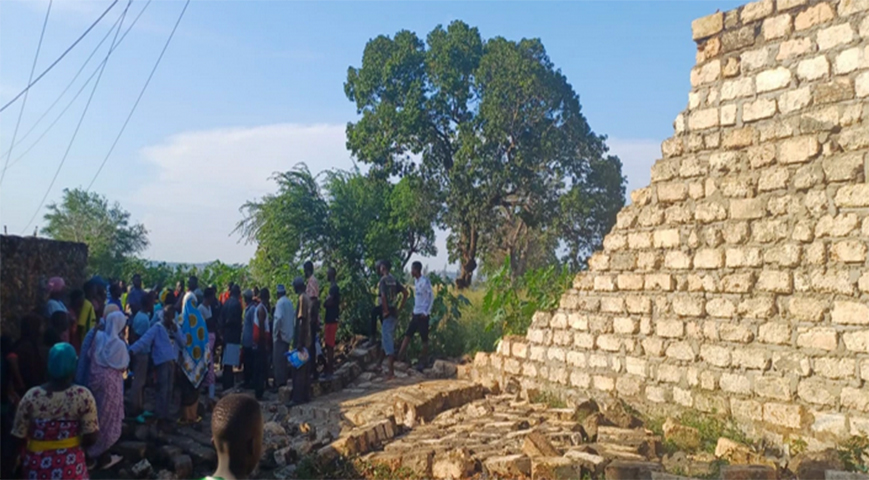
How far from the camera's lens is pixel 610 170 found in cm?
2911

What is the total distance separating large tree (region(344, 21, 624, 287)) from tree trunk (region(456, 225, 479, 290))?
4cm

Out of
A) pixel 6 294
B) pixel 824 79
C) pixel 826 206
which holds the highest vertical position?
pixel 824 79

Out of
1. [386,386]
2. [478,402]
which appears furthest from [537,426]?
[386,386]

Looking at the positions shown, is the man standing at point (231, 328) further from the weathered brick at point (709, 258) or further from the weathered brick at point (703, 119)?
the weathered brick at point (703, 119)

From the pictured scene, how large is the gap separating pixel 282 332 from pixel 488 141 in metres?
19.5

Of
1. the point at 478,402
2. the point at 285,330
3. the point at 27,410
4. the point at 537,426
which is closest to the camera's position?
the point at 27,410

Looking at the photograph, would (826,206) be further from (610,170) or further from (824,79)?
(610,170)

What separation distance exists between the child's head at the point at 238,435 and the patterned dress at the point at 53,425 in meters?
2.67

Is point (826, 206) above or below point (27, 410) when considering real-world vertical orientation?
above

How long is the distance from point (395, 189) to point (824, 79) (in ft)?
77.3

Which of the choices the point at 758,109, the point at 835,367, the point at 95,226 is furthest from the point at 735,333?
the point at 95,226

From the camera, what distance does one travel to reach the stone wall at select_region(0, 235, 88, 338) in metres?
7.74

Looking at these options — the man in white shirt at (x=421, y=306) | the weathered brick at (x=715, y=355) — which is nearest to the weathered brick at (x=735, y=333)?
the weathered brick at (x=715, y=355)

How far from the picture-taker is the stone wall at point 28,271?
7738mm
